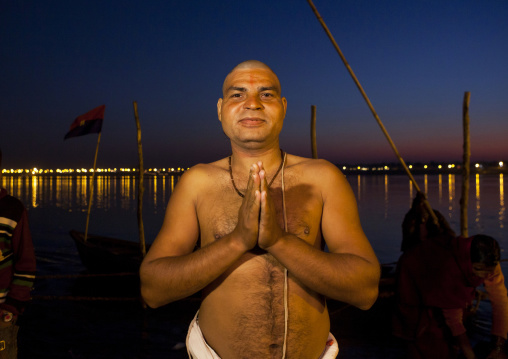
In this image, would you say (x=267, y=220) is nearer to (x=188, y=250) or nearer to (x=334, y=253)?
(x=334, y=253)

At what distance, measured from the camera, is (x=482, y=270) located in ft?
15.4

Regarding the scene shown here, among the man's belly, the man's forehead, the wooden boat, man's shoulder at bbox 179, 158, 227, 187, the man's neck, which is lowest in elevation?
the wooden boat

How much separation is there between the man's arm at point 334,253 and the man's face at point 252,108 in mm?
502

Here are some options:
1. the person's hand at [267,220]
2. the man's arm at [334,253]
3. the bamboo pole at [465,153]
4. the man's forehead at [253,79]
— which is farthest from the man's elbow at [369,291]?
the bamboo pole at [465,153]

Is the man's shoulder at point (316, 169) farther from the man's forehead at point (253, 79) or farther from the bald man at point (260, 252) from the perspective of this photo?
the man's forehead at point (253, 79)

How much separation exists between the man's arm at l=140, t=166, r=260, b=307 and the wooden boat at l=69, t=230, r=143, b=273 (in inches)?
422

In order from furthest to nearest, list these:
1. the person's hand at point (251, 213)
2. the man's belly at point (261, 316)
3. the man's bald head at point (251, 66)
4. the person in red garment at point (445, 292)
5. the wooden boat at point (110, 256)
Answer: the wooden boat at point (110, 256)
the person in red garment at point (445, 292)
the man's bald head at point (251, 66)
the man's belly at point (261, 316)
the person's hand at point (251, 213)

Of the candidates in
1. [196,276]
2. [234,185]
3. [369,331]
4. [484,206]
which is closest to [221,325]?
[196,276]

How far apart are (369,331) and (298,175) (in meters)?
9.22

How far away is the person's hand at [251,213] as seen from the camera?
66.3 inches

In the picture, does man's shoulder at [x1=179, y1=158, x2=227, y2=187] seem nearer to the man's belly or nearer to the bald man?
the bald man

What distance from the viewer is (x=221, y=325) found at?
7.11 ft

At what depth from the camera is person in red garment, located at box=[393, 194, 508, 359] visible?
464 centimetres

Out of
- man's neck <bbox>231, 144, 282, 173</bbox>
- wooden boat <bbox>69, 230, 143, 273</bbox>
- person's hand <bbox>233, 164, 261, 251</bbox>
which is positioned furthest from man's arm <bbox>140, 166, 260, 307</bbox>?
wooden boat <bbox>69, 230, 143, 273</bbox>
